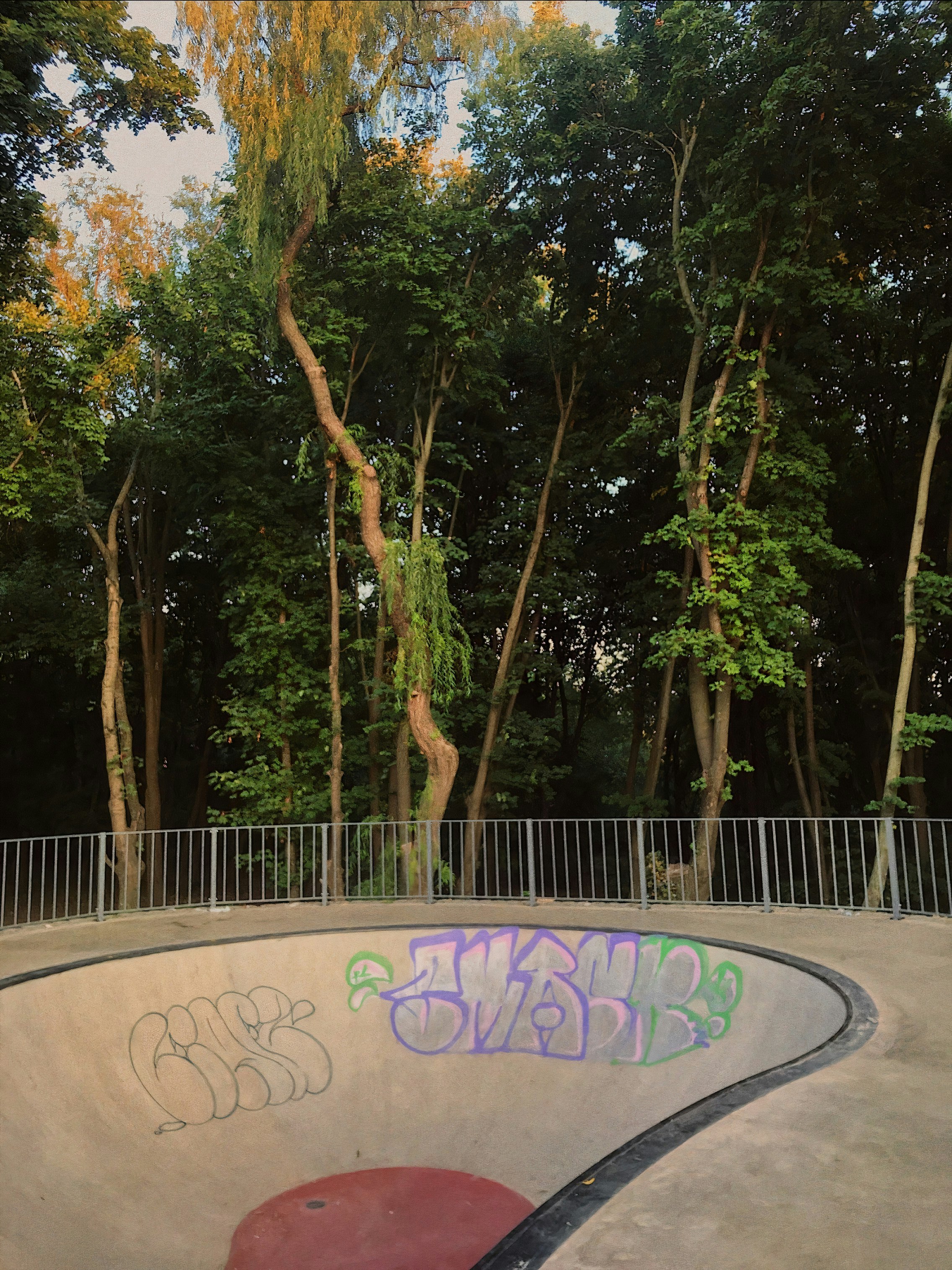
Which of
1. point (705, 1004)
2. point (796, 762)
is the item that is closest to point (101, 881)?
point (705, 1004)

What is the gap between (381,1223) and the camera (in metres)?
6.45

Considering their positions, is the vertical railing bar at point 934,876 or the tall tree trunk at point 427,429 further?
the tall tree trunk at point 427,429

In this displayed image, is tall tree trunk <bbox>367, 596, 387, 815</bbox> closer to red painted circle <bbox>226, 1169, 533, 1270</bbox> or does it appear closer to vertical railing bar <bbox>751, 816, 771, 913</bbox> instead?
vertical railing bar <bbox>751, 816, 771, 913</bbox>

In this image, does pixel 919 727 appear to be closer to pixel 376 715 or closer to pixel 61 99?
pixel 376 715

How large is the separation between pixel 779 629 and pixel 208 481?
494 inches

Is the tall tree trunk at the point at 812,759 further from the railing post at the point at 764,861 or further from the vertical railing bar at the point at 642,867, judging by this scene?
the vertical railing bar at the point at 642,867

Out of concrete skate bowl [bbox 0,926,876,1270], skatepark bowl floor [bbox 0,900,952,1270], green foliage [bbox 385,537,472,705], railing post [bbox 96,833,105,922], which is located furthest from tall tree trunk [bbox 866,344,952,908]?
railing post [bbox 96,833,105,922]

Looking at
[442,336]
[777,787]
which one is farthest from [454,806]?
[777,787]

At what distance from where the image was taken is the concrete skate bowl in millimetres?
6027

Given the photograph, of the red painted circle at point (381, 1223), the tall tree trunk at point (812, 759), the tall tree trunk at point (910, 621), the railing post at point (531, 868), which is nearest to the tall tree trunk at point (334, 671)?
the railing post at point (531, 868)

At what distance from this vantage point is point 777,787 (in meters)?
31.5

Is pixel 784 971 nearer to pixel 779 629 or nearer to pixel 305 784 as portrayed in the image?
pixel 779 629

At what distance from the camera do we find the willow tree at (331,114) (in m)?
13.9

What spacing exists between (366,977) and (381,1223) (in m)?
2.71
